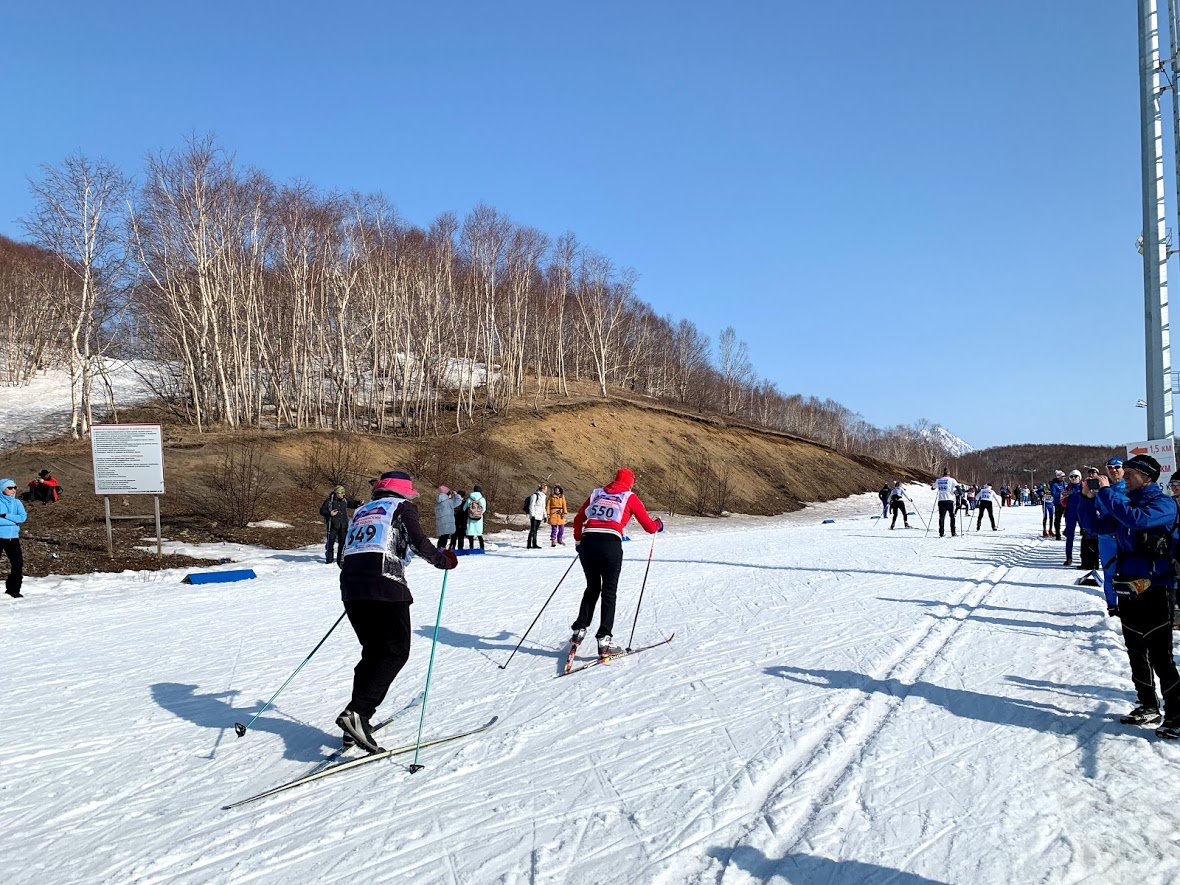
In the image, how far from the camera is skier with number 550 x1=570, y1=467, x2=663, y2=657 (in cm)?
757

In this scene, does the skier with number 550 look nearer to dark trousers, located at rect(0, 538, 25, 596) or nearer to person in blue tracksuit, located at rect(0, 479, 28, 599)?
person in blue tracksuit, located at rect(0, 479, 28, 599)

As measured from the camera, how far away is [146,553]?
1805 centimetres

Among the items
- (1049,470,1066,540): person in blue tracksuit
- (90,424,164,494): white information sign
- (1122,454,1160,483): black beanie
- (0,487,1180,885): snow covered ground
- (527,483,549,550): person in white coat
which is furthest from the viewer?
(527,483,549,550): person in white coat

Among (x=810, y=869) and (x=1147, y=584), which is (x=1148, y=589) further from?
(x=810, y=869)

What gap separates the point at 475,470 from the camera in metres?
35.6

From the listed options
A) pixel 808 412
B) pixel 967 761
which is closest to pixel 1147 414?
pixel 967 761

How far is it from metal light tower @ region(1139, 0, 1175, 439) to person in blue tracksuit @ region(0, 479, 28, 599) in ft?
58.6

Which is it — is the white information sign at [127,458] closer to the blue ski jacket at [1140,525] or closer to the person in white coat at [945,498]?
the blue ski jacket at [1140,525]

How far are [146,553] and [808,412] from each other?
109m

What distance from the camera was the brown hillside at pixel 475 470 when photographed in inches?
837

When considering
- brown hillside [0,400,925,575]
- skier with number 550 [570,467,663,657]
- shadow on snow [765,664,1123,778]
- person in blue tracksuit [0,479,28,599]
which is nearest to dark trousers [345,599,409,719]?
skier with number 550 [570,467,663,657]

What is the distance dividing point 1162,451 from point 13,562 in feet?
58.4

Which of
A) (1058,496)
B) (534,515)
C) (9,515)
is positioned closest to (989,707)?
(9,515)

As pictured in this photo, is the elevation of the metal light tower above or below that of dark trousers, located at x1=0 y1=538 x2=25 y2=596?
above
